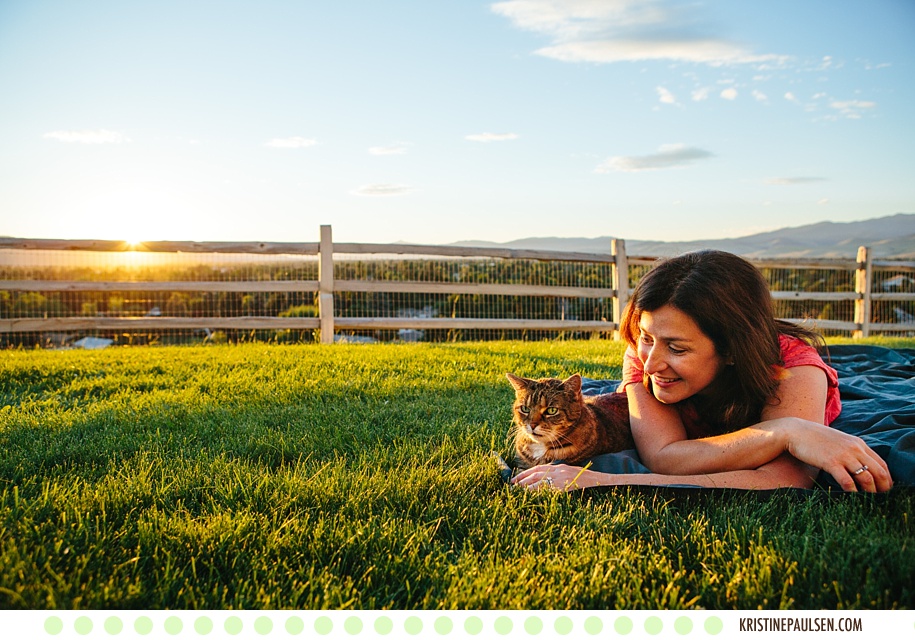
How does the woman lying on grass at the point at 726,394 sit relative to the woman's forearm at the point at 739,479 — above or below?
above

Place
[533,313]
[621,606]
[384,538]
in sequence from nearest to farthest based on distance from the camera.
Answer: [621,606] → [384,538] → [533,313]

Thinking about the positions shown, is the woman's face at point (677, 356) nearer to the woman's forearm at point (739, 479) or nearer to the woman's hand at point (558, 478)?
the woman's forearm at point (739, 479)

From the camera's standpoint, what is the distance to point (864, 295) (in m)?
11.8

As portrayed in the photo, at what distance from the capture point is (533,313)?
10430mm

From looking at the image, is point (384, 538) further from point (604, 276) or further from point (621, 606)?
point (604, 276)

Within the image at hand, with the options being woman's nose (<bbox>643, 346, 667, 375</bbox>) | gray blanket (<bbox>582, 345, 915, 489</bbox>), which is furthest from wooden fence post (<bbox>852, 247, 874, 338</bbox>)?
woman's nose (<bbox>643, 346, 667, 375</bbox>)

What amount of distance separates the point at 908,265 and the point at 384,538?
13.2 meters

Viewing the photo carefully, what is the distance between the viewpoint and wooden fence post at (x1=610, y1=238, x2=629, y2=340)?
10.2 m

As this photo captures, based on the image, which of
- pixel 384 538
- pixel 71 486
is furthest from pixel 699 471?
pixel 71 486

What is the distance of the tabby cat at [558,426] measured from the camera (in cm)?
287

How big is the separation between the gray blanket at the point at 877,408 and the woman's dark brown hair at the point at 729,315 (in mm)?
399

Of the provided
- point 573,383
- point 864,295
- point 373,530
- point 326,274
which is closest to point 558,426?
point 573,383

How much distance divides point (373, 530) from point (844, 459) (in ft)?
5.49
